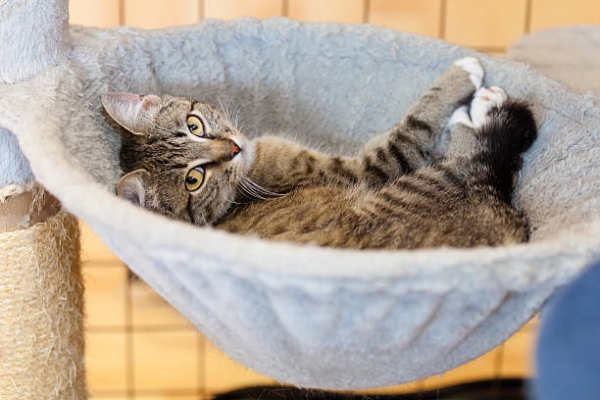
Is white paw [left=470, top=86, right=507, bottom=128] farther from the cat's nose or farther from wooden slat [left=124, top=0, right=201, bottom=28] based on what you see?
wooden slat [left=124, top=0, right=201, bottom=28]

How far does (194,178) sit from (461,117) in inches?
20.6

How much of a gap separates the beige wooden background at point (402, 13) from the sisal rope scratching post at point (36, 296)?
42.8 inches

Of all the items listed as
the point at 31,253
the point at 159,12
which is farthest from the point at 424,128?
the point at 159,12

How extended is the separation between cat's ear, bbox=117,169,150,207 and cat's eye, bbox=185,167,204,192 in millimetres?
95

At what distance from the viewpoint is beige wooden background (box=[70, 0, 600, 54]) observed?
203 cm

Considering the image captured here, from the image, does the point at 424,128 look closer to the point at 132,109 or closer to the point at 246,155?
the point at 246,155

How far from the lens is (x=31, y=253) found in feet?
3.40

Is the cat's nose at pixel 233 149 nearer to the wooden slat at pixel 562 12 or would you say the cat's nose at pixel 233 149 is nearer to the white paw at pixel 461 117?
the white paw at pixel 461 117

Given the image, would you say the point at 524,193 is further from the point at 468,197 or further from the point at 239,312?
the point at 239,312

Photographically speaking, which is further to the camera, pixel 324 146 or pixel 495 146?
pixel 324 146

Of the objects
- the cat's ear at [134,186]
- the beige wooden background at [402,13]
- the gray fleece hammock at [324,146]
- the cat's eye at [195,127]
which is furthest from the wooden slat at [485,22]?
the cat's ear at [134,186]

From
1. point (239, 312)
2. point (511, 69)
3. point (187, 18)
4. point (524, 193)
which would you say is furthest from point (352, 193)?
point (187, 18)

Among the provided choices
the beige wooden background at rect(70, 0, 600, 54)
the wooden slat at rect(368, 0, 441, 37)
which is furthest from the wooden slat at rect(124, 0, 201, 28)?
the wooden slat at rect(368, 0, 441, 37)

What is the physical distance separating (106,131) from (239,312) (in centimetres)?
56
